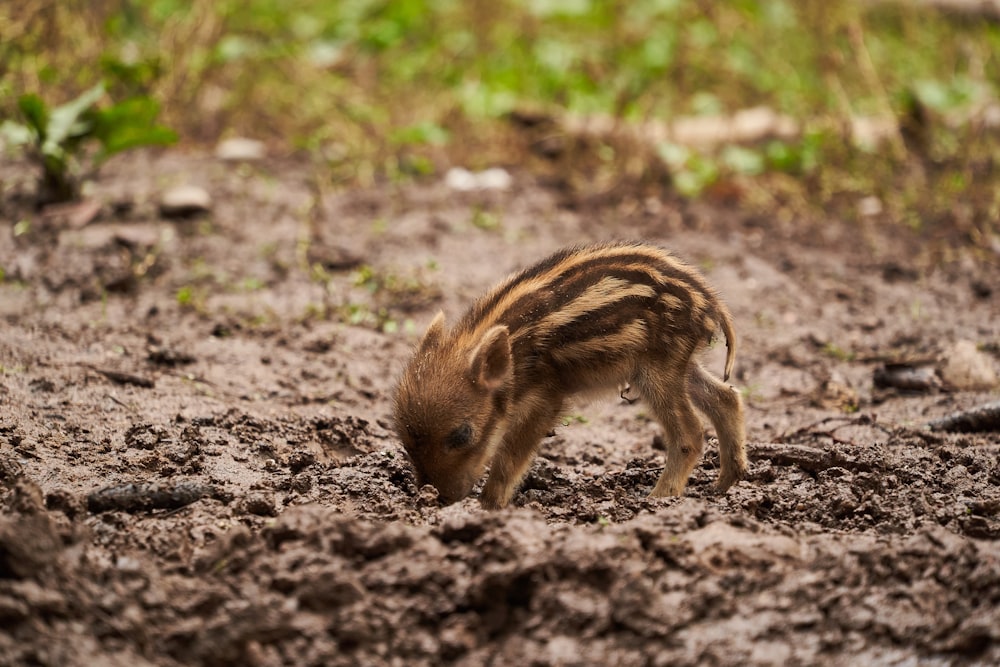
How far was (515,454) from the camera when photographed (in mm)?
4730

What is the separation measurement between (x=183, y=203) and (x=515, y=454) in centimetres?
407

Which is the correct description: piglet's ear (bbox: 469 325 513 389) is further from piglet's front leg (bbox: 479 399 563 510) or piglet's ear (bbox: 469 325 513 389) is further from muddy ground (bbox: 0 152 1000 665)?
muddy ground (bbox: 0 152 1000 665)

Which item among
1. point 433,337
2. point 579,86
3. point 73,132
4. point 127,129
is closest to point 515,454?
point 433,337

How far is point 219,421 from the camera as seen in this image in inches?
194

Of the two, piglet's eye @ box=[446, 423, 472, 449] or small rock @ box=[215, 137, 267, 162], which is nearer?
piglet's eye @ box=[446, 423, 472, 449]

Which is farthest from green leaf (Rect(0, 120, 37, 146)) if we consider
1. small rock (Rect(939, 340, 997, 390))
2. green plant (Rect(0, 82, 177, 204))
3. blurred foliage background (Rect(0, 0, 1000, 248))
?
small rock (Rect(939, 340, 997, 390))

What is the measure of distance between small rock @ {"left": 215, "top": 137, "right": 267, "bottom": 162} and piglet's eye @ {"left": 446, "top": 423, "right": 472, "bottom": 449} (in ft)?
16.4

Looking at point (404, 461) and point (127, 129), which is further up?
point (127, 129)

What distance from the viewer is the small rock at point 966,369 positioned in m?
5.81

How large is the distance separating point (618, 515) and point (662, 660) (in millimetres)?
1118

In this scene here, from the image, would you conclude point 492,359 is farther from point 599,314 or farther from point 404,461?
point 404,461

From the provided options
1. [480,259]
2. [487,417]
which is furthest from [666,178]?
[487,417]

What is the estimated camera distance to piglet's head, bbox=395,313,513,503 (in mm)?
4508

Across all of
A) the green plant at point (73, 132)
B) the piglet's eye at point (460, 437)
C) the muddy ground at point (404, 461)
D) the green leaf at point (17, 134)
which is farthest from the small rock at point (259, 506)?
the green leaf at point (17, 134)
